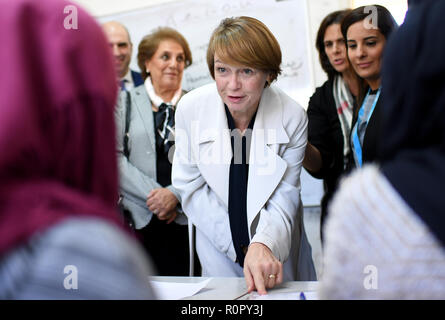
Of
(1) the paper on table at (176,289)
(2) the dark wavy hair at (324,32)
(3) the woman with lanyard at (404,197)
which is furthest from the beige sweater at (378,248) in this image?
(2) the dark wavy hair at (324,32)

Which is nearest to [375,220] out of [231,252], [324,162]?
[231,252]

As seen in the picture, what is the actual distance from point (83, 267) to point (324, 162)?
158 cm

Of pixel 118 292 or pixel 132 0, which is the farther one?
pixel 132 0

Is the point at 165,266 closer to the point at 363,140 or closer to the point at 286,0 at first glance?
the point at 363,140

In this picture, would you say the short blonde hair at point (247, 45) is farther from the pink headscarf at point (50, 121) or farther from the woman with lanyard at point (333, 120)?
the pink headscarf at point (50, 121)

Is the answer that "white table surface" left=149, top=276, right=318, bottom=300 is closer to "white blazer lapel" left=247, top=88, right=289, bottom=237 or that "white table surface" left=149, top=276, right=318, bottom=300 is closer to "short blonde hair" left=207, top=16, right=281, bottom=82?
"white blazer lapel" left=247, top=88, right=289, bottom=237

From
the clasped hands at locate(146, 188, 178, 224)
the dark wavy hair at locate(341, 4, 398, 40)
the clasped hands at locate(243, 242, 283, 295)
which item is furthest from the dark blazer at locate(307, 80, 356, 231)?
the clasped hands at locate(243, 242, 283, 295)

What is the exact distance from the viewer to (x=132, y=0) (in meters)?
3.59

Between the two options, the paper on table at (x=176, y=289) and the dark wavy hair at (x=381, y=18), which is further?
the dark wavy hair at (x=381, y=18)

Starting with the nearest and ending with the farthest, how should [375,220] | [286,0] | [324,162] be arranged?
[375,220], [324,162], [286,0]

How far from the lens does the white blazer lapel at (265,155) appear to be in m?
1.57

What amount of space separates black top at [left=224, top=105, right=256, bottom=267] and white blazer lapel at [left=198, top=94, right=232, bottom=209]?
2 cm

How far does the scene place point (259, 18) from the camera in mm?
3188

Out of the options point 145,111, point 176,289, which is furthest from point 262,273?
point 145,111
